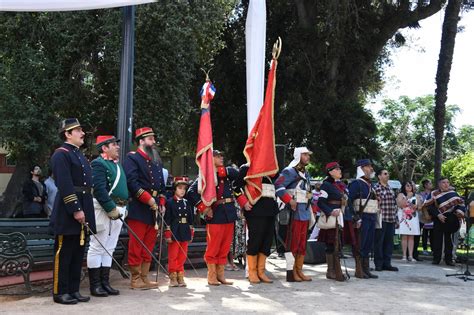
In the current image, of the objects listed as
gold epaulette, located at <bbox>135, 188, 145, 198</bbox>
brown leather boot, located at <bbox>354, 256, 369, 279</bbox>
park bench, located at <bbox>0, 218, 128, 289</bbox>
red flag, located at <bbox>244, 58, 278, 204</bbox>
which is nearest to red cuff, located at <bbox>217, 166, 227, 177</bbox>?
red flag, located at <bbox>244, 58, 278, 204</bbox>

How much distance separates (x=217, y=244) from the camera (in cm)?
824

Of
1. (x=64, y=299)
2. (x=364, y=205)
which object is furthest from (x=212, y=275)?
(x=364, y=205)

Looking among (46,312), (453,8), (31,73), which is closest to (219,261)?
(46,312)

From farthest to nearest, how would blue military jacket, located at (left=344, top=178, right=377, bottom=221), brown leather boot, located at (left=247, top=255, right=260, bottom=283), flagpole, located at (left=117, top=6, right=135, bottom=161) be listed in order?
blue military jacket, located at (left=344, top=178, right=377, bottom=221) < flagpole, located at (left=117, top=6, right=135, bottom=161) < brown leather boot, located at (left=247, top=255, right=260, bottom=283)

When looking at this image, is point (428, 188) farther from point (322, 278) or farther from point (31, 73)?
point (31, 73)

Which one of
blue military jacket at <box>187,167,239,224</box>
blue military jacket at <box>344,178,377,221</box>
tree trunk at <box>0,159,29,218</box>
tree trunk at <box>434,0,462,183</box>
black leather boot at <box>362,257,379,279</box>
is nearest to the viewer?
blue military jacket at <box>187,167,239,224</box>

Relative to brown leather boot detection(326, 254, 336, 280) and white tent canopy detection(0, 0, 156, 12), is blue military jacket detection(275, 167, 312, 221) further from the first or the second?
white tent canopy detection(0, 0, 156, 12)

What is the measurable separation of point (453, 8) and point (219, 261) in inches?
528

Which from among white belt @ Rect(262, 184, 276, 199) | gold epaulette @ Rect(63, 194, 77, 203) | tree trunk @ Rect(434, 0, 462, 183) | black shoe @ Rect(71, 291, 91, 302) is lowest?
black shoe @ Rect(71, 291, 91, 302)

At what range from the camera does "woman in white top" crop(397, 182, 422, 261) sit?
40.8 feet

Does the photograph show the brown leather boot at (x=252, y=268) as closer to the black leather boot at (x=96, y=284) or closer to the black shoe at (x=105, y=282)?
the black shoe at (x=105, y=282)

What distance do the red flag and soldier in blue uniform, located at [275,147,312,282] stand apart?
1.14 ft

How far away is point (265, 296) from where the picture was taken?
24.0ft

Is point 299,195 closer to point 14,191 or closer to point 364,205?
point 364,205
